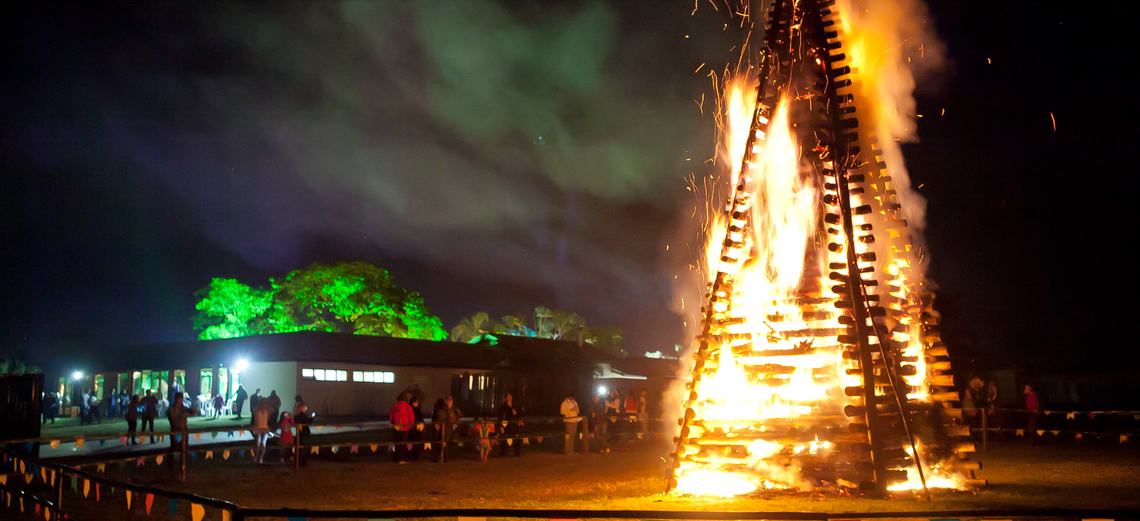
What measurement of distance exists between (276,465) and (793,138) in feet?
40.3

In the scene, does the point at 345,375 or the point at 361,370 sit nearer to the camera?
the point at 345,375

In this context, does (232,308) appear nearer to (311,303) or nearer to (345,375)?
(311,303)

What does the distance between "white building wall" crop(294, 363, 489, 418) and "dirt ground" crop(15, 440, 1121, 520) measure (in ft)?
53.8

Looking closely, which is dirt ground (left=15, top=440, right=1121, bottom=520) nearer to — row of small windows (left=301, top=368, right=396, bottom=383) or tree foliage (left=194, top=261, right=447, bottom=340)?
row of small windows (left=301, top=368, right=396, bottom=383)

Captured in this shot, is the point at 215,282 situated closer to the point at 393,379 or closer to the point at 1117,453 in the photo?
the point at 393,379

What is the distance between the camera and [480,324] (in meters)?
79.4

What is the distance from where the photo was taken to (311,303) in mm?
45281

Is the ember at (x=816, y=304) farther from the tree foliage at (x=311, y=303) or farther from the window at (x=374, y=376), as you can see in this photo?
the tree foliage at (x=311, y=303)

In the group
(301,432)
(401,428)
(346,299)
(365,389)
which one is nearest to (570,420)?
(401,428)

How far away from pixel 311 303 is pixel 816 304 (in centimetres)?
3942

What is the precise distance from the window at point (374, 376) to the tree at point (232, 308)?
12596mm

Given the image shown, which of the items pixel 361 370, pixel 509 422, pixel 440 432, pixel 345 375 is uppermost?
pixel 361 370

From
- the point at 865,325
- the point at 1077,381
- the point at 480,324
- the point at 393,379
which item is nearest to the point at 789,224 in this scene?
the point at 865,325

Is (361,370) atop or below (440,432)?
atop
